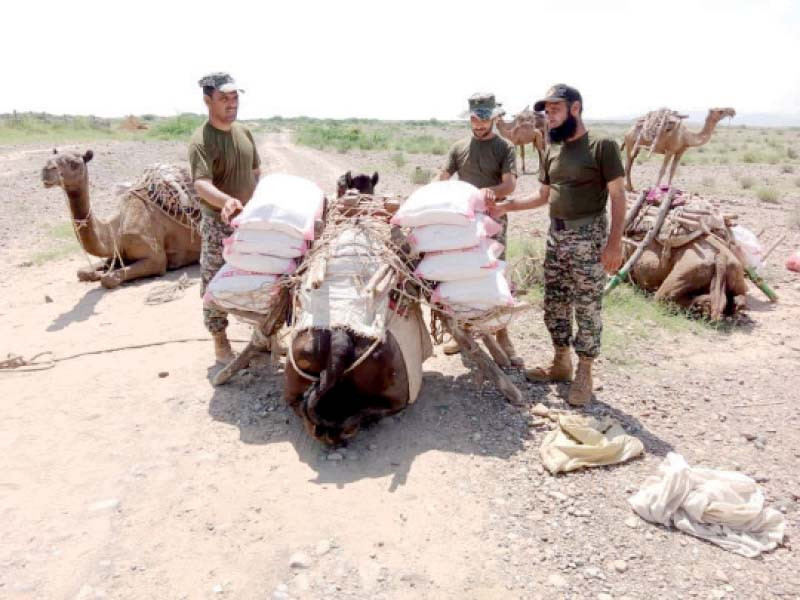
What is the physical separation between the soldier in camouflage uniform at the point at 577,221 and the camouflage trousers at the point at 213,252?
219 centimetres

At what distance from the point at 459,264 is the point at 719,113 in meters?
11.6

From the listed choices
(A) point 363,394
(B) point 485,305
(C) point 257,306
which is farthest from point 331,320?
(B) point 485,305

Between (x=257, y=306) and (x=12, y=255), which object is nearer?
(x=257, y=306)

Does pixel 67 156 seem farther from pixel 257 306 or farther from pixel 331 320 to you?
pixel 331 320

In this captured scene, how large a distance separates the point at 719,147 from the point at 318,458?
29.1m

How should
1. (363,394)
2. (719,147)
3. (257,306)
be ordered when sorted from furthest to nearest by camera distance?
(719,147) < (257,306) < (363,394)

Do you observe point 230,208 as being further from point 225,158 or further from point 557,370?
point 557,370

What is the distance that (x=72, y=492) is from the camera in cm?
343

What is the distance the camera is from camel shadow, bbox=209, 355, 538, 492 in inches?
144

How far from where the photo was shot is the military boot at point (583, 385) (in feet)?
14.1

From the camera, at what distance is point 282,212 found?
12.9 ft

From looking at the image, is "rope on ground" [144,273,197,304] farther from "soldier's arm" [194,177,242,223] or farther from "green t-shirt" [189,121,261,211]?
"soldier's arm" [194,177,242,223]

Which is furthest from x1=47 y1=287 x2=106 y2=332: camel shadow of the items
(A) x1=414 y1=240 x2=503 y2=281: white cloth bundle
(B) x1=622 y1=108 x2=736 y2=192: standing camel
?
(B) x1=622 y1=108 x2=736 y2=192: standing camel

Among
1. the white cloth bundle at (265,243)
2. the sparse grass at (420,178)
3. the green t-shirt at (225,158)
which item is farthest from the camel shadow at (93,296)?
the sparse grass at (420,178)
